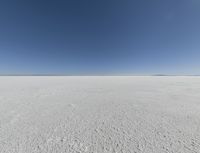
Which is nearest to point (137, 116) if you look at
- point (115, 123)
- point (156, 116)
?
point (156, 116)

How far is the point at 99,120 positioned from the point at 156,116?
1.91 metres

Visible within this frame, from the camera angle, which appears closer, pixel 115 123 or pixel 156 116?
pixel 115 123

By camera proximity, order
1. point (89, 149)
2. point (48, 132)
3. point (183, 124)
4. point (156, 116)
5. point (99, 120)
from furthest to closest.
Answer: point (156, 116)
point (99, 120)
point (183, 124)
point (48, 132)
point (89, 149)

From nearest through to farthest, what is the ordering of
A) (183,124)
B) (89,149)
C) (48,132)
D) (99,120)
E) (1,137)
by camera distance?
(89,149)
(1,137)
(48,132)
(183,124)
(99,120)

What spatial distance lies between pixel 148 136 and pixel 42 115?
3296mm

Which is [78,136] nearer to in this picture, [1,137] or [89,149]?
[89,149]

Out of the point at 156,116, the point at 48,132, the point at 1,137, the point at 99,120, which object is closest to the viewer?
the point at 1,137

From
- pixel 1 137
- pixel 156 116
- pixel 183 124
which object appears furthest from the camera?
pixel 156 116

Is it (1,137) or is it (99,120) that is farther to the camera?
(99,120)

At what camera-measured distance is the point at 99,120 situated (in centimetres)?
313

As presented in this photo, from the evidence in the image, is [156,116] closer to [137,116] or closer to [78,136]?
[137,116]

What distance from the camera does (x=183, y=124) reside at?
280 centimetres

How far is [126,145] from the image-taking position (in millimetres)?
2031

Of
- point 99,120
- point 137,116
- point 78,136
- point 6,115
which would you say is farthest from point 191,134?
point 6,115
